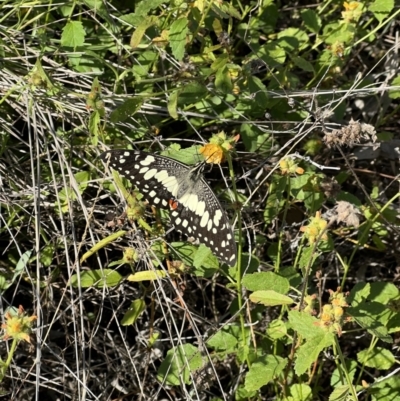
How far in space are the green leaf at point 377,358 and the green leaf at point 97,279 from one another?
2.42ft

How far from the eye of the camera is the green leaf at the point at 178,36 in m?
1.84

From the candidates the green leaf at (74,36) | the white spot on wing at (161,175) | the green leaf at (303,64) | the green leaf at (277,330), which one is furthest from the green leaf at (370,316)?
the green leaf at (74,36)

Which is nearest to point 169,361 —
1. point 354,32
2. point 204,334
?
point 204,334

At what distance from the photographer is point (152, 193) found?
1.92 meters

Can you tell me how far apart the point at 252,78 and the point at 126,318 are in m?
0.81

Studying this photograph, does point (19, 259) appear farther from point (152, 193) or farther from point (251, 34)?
point (251, 34)

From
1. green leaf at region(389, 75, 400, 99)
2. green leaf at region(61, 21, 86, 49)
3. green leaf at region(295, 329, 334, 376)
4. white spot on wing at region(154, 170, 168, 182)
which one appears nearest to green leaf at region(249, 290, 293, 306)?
green leaf at region(295, 329, 334, 376)

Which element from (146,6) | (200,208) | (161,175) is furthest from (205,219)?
(146,6)

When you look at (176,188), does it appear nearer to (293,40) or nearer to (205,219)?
(205,219)

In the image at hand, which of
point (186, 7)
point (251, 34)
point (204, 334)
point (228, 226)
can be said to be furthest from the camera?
point (251, 34)

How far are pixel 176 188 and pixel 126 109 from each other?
0.87ft

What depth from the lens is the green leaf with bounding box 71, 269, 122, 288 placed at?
1916 millimetres

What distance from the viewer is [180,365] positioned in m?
1.92

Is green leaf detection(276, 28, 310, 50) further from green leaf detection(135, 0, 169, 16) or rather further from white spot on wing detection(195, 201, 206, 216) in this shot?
white spot on wing detection(195, 201, 206, 216)
